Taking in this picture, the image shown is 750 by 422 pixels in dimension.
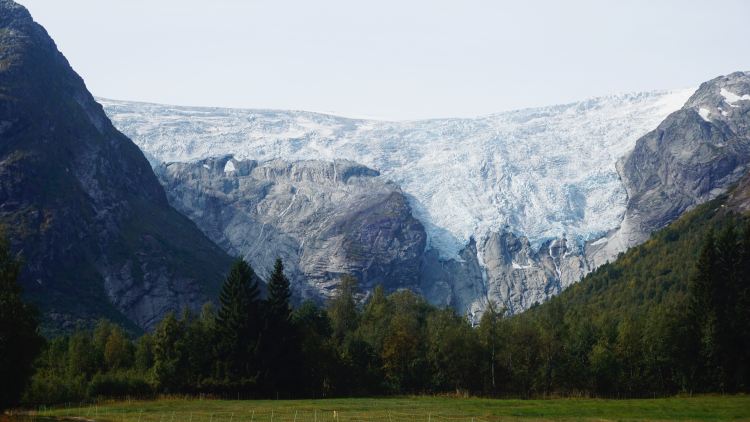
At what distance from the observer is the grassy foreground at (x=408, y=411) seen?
255ft

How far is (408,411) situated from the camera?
294ft

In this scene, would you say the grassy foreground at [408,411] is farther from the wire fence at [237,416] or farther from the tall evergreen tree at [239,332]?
the tall evergreen tree at [239,332]

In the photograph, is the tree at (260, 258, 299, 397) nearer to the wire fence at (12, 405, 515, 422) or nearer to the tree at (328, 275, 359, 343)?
the wire fence at (12, 405, 515, 422)

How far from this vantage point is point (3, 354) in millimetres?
74438

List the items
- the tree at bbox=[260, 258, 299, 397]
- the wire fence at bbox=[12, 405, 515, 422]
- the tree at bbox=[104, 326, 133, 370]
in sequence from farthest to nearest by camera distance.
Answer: the tree at bbox=[104, 326, 133, 370], the tree at bbox=[260, 258, 299, 397], the wire fence at bbox=[12, 405, 515, 422]

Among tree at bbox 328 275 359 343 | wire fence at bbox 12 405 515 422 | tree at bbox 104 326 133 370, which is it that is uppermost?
tree at bbox 328 275 359 343

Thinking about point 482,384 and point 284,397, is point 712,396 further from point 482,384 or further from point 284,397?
point 284,397

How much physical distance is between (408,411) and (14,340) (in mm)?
35941

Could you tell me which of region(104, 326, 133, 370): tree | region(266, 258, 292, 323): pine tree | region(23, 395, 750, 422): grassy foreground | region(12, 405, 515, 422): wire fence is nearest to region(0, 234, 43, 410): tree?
region(12, 405, 515, 422): wire fence

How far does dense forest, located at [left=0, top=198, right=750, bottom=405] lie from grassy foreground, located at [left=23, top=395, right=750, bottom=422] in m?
11.0

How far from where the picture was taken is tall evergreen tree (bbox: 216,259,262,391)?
114875 millimetres

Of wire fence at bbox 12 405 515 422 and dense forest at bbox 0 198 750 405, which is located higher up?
dense forest at bbox 0 198 750 405

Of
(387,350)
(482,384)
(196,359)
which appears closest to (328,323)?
(387,350)

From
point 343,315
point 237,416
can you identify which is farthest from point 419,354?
point 237,416
